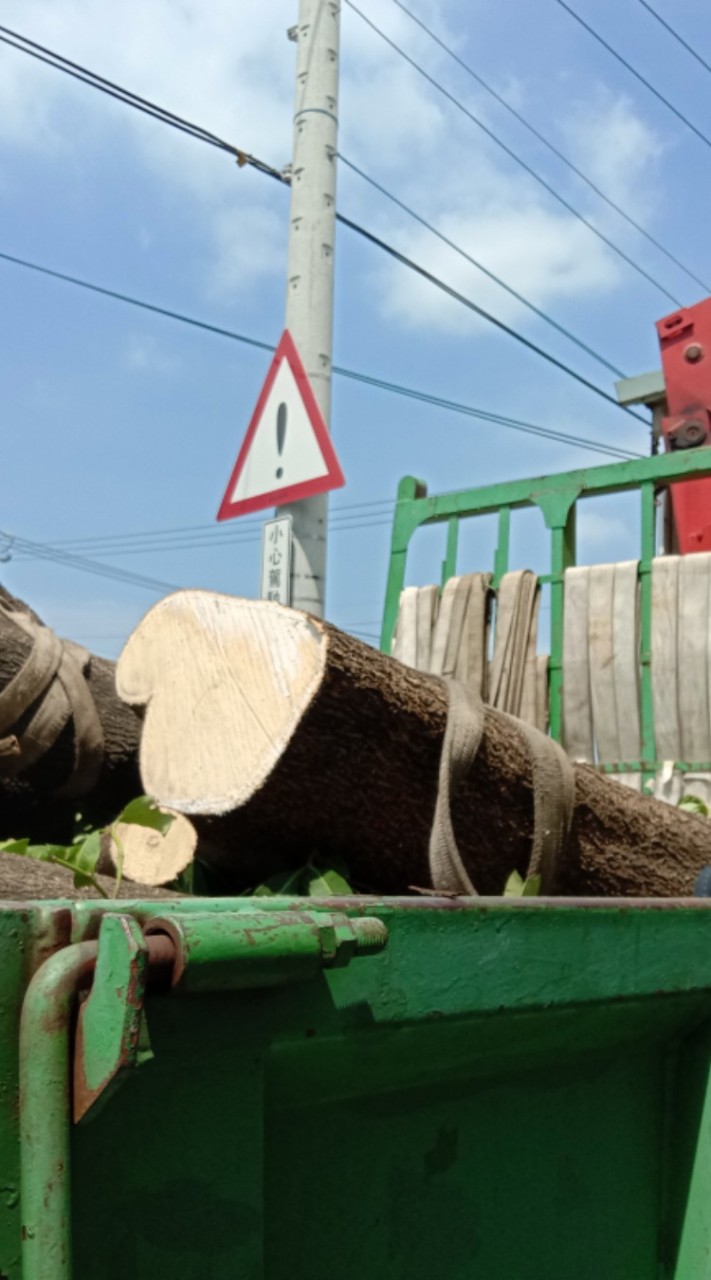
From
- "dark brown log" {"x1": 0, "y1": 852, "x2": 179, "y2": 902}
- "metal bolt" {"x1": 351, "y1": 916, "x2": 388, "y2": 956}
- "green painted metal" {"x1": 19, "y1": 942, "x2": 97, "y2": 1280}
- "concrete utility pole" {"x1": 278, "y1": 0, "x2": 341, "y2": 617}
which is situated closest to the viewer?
"green painted metal" {"x1": 19, "y1": 942, "x2": 97, "y2": 1280}

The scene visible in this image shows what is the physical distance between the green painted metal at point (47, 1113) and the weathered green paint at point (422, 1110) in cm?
1

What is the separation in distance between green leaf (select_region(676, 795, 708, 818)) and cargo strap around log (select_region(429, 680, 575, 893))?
27.0 inches

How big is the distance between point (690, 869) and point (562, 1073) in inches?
38.0

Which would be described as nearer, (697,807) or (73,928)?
(73,928)

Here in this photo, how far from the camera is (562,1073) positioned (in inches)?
56.2

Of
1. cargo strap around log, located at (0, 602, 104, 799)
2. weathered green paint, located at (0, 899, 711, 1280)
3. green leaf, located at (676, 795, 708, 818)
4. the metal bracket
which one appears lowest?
weathered green paint, located at (0, 899, 711, 1280)

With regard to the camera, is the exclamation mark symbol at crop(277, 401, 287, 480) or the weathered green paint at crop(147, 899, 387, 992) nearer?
the weathered green paint at crop(147, 899, 387, 992)

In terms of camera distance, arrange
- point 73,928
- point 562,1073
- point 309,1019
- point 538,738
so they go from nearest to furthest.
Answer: point 73,928, point 309,1019, point 562,1073, point 538,738

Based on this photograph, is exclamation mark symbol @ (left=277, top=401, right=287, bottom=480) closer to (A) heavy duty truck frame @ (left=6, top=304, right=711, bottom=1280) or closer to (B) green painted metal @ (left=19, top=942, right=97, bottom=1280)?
(A) heavy duty truck frame @ (left=6, top=304, right=711, bottom=1280)

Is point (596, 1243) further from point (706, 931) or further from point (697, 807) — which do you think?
point (697, 807)

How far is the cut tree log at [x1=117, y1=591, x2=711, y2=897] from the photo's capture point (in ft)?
6.29

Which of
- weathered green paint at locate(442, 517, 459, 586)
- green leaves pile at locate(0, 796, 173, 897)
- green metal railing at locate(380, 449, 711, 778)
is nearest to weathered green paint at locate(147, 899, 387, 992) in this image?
green leaves pile at locate(0, 796, 173, 897)

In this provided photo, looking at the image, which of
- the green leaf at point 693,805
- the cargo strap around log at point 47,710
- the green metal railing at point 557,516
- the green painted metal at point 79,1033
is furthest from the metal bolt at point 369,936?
the green metal railing at point 557,516

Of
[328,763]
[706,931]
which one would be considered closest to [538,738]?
[328,763]
